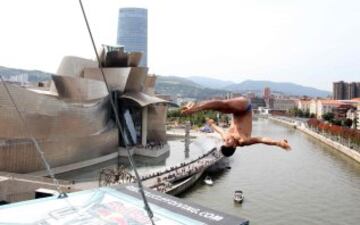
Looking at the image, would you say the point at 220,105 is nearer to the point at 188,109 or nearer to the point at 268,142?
the point at 188,109

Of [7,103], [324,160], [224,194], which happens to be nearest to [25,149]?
[7,103]

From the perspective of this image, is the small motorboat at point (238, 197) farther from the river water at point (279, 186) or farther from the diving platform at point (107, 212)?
the diving platform at point (107, 212)

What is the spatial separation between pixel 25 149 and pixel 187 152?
41.4 feet

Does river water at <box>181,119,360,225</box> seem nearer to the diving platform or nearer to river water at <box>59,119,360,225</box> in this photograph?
river water at <box>59,119,360,225</box>

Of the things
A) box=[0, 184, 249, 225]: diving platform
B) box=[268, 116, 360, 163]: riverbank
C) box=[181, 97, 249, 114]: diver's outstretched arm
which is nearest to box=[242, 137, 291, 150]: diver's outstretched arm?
box=[181, 97, 249, 114]: diver's outstretched arm

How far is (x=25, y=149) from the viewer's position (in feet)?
73.2

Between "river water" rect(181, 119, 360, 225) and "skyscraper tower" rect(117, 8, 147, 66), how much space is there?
459 feet

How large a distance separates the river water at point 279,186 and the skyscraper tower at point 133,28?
138m

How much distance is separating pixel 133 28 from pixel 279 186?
15265cm

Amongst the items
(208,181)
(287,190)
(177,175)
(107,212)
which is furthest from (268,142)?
(208,181)

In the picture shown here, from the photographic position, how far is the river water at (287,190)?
19188 mm

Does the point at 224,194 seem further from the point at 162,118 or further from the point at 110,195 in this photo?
the point at 162,118

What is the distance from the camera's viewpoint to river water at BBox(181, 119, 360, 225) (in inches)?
755

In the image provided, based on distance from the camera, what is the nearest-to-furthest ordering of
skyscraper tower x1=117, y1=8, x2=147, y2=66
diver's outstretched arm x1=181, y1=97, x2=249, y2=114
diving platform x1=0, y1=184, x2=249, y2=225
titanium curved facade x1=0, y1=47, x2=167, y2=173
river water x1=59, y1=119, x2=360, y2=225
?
diver's outstretched arm x1=181, y1=97, x2=249, y2=114 → diving platform x1=0, y1=184, x2=249, y2=225 → river water x1=59, y1=119, x2=360, y2=225 → titanium curved facade x1=0, y1=47, x2=167, y2=173 → skyscraper tower x1=117, y1=8, x2=147, y2=66
